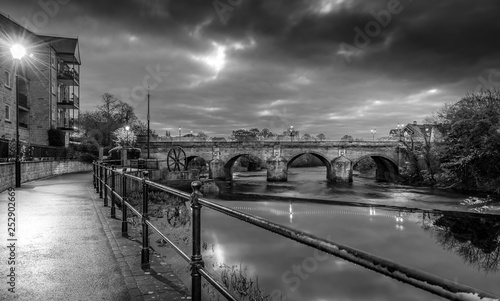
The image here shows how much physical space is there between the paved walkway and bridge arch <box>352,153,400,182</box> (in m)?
40.1

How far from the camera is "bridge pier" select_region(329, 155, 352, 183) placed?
40.8 meters

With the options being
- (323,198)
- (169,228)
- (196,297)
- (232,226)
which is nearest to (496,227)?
(323,198)

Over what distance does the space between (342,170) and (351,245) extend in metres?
25.9

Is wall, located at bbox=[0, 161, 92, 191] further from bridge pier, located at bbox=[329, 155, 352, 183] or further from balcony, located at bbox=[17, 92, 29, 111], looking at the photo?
bridge pier, located at bbox=[329, 155, 352, 183]

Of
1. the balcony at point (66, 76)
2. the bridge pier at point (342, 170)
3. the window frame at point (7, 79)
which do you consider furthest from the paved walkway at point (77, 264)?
the bridge pier at point (342, 170)

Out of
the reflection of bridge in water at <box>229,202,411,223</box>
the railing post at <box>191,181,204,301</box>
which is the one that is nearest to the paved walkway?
the railing post at <box>191,181,204,301</box>

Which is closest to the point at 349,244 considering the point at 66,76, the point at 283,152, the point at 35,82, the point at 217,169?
the point at 217,169

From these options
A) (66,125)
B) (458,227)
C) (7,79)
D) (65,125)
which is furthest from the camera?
(66,125)

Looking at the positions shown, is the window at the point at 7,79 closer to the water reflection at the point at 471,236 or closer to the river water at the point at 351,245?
the river water at the point at 351,245

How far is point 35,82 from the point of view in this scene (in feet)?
94.9

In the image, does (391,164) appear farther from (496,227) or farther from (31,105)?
(31,105)

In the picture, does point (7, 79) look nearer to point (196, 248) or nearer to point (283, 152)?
point (196, 248)

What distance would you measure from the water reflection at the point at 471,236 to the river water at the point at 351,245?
1.8 inches

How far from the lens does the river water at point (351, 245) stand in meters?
10.2
